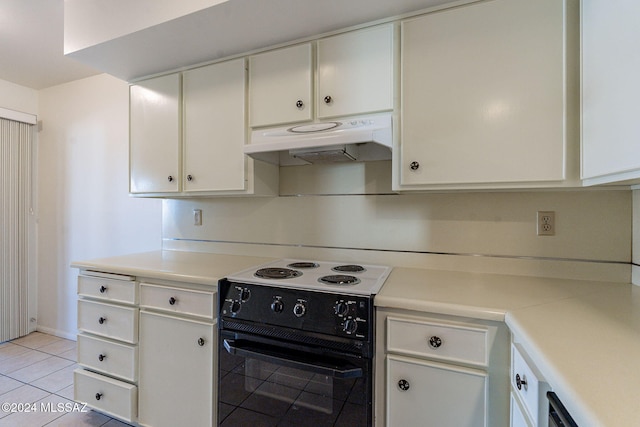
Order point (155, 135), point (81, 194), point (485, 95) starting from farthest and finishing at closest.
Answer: point (81, 194), point (155, 135), point (485, 95)

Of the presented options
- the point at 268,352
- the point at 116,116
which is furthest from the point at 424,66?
the point at 116,116

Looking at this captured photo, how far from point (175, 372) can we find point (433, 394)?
1.24 m

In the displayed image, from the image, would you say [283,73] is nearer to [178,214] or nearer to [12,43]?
[178,214]

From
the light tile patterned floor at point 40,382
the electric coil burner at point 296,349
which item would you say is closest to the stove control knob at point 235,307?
the electric coil burner at point 296,349

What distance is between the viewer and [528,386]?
2.78 ft

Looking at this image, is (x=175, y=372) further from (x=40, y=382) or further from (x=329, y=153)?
(x=40, y=382)

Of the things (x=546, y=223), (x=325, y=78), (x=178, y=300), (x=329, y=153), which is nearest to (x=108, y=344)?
(x=178, y=300)

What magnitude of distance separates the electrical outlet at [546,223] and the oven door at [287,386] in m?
1.06

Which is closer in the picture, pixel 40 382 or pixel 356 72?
pixel 356 72

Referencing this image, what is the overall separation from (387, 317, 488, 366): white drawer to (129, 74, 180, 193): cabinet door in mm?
1564

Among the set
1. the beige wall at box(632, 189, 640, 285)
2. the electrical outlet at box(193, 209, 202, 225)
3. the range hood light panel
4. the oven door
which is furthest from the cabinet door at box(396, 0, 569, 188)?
the electrical outlet at box(193, 209, 202, 225)

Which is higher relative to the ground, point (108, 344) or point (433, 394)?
point (433, 394)

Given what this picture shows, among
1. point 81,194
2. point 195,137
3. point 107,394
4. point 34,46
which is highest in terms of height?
point 34,46

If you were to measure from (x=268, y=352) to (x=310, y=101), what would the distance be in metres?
1.22
